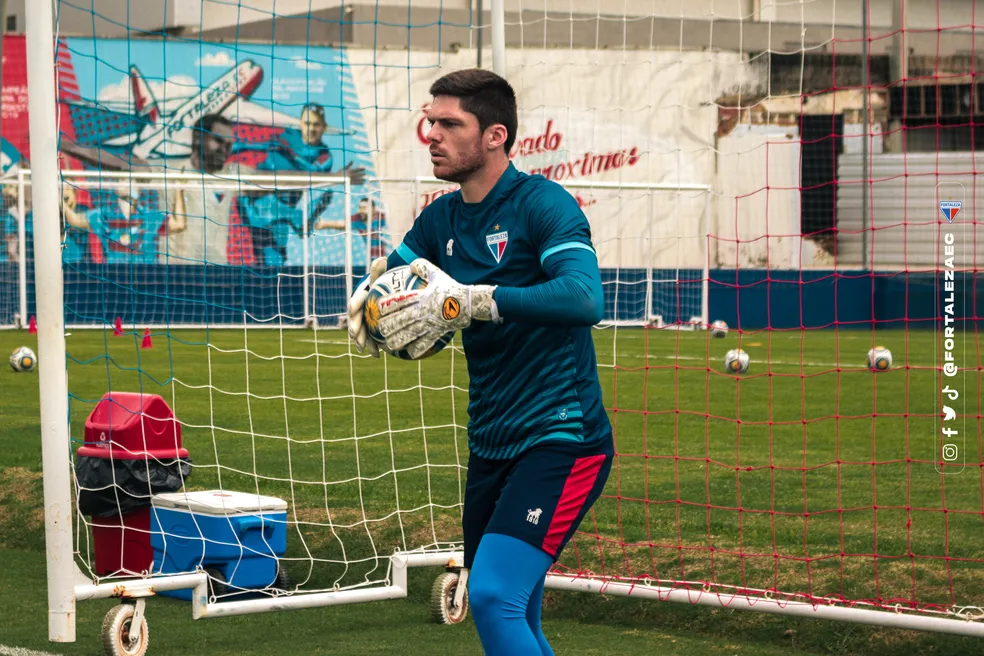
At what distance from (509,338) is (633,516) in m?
4.34

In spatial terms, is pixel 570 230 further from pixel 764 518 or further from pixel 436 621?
pixel 764 518

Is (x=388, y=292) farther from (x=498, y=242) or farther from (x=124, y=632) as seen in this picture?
(x=124, y=632)

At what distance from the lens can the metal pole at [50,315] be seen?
17.7ft

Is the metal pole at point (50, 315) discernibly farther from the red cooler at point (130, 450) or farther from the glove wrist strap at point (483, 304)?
the glove wrist strap at point (483, 304)

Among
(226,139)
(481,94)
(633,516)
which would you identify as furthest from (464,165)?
(226,139)

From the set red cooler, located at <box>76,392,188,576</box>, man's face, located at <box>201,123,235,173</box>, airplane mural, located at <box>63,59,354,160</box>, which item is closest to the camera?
red cooler, located at <box>76,392,188,576</box>

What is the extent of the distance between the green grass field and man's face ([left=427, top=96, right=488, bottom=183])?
2.38m

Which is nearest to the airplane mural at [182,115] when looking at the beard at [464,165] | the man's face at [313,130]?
the man's face at [313,130]

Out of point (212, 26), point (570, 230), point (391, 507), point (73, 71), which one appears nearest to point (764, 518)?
point (391, 507)

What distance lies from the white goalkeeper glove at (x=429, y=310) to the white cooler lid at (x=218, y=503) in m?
2.87

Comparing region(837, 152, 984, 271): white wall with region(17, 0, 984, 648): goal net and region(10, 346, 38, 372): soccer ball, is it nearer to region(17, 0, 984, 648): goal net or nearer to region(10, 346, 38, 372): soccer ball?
region(17, 0, 984, 648): goal net

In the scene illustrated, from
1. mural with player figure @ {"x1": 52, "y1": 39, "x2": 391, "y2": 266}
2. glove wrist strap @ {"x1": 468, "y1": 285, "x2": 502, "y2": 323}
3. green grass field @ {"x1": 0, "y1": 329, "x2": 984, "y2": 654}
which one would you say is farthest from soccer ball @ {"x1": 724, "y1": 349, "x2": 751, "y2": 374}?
mural with player figure @ {"x1": 52, "y1": 39, "x2": 391, "y2": 266}

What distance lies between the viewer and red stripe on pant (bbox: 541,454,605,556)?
363cm

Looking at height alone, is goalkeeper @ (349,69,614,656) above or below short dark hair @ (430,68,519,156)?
below
